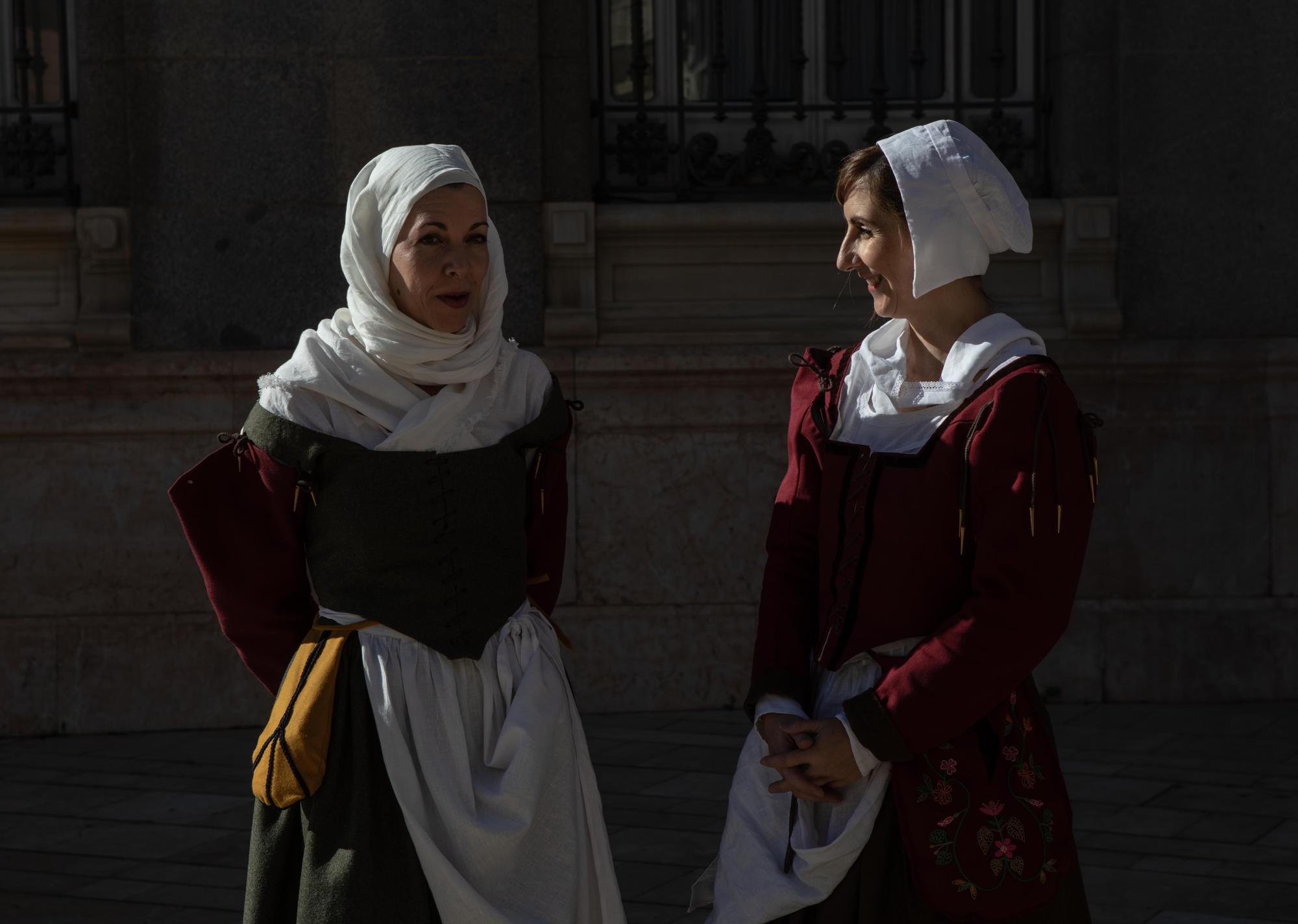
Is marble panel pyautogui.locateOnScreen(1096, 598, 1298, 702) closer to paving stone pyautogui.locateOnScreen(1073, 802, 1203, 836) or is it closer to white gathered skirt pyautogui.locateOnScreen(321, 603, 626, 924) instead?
paving stone pyautogui.locateOnScreen(1073, 802, 1203, 836)

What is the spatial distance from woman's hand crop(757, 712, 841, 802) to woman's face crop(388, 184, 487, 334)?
3.27 ft

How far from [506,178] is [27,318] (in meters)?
2.09

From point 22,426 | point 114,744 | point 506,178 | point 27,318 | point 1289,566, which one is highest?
point 506,178

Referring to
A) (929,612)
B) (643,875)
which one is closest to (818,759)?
(929,612)

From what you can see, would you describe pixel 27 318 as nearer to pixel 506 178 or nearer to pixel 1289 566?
pixel 506 178

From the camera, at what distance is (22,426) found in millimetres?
6816

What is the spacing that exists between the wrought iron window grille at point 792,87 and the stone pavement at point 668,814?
7.83ft

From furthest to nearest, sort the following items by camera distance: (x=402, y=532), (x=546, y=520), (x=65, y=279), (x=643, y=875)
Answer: (x=65, y=279) < (x=643, y=875) < (x=546, y=520) < (x=402, y=532)

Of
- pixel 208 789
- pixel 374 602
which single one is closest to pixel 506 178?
pixel 208 789

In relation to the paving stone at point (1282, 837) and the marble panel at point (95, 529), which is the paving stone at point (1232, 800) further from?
the marble panel at point (95, 529)

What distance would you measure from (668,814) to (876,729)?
3.10 meters

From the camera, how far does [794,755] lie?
102 inches

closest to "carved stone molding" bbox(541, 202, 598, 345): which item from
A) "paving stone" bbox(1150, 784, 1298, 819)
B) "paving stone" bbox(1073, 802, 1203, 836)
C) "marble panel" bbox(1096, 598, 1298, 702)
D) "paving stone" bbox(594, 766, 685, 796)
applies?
"paving stone" bbox(594, 766, 685, 796)

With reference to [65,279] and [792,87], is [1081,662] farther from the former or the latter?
[65,279]
